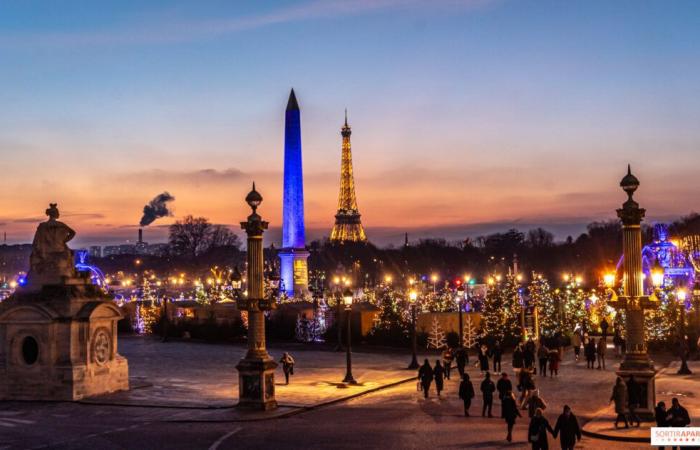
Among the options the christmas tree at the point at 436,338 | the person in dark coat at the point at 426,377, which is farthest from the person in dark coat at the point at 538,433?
the christmas tree at the point at 436,338

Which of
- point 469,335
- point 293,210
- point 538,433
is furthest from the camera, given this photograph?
point 293,210

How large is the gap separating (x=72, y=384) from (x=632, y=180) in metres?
17.2

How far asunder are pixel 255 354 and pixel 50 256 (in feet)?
26.9

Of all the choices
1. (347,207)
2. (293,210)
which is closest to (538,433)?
(293,210)

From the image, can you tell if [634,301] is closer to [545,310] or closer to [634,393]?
[634,393]

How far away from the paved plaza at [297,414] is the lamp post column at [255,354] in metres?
0.63

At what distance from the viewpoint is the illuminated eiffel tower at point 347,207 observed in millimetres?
168000

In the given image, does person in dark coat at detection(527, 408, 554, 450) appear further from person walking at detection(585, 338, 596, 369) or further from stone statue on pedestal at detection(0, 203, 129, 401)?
person walking at detection(585, 338, 596, 369)

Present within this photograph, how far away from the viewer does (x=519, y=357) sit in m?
28.9

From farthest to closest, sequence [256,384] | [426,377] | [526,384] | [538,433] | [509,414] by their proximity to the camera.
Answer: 1. [426,377]
2. [526,384]
3. [256,384]
4. [509,414]
5. [538,433]

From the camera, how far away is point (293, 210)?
253 ft

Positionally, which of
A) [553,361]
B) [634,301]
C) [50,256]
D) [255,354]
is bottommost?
[553,361]

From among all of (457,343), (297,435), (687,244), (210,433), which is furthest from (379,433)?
(687,244)

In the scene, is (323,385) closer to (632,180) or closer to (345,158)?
(632,180)
